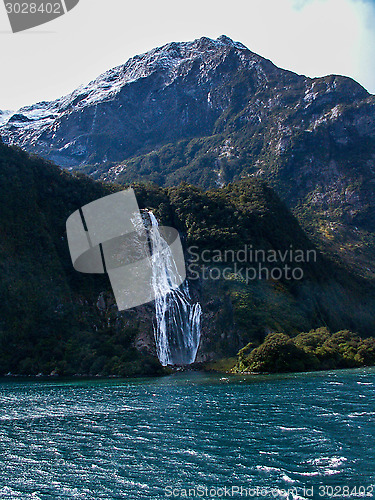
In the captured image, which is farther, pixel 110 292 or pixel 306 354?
pixel 110 292

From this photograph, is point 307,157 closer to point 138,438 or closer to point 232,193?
point 232,193

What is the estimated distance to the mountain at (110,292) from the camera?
194 feet

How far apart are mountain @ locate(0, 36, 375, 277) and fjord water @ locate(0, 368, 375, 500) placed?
94.2 meters

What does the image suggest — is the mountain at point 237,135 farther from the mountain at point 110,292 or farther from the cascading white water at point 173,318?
the cascading white water at point 173,318

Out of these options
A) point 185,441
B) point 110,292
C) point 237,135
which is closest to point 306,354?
point 110,292

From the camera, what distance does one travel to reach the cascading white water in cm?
6488

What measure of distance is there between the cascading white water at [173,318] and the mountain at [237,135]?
57.1 m

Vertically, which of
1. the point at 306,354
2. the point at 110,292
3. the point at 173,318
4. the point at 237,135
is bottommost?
the point at 306,354

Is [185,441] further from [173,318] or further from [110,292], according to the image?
[110,292]

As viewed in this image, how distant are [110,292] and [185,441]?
54.0 m

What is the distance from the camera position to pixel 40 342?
197 ft

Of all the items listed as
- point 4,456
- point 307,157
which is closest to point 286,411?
point 4,456

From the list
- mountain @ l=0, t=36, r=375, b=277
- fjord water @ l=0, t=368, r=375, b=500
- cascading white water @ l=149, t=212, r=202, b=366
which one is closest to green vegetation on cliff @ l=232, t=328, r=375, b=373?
cascading white water @ l=149, t=212, r=202, b=366

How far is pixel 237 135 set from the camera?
6693 inches
